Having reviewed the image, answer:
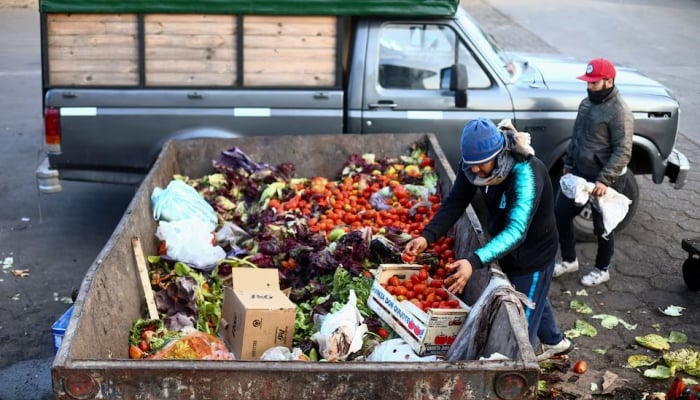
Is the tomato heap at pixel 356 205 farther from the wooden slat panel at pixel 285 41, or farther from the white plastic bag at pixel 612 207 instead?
the white plastic bag at pixel 612 207

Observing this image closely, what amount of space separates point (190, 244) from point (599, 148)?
3711 millimetres

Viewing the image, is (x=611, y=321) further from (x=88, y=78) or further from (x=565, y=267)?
(x=88, y=78)

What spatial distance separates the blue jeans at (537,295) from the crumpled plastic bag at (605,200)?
147 cm

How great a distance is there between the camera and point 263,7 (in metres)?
7.78

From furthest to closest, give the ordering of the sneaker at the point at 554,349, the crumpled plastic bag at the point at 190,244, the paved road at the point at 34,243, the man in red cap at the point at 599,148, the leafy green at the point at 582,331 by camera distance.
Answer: the man in red cap at the point at 599,148 → the leafy green at the point at 582,331 → the paved road at the point at 34,243 → the sneaker at the point at 554,349 → the crumpled plastic bag at the point at 190,244

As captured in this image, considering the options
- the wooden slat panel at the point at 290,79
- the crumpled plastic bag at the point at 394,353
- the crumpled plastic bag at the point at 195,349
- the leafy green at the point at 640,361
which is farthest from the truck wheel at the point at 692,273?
the crumpled plastic bag at the point at 195,349

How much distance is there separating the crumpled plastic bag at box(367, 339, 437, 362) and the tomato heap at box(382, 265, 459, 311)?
1.05 feet

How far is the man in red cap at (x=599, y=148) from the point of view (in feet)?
23.6

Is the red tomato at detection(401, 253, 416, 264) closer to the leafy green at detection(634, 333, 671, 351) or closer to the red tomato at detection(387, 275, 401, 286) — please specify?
the red tomato at detection(387, 275, 401, 286)

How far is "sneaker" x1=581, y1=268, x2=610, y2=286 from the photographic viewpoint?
765 cm

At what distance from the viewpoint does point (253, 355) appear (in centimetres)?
501

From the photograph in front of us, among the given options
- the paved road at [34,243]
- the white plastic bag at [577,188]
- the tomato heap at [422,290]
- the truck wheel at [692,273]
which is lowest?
the paved road at [34,243]

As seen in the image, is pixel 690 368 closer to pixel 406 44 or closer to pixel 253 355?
pixel 253 355

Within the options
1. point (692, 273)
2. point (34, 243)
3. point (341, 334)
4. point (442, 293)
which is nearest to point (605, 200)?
→ point (692, 273)
